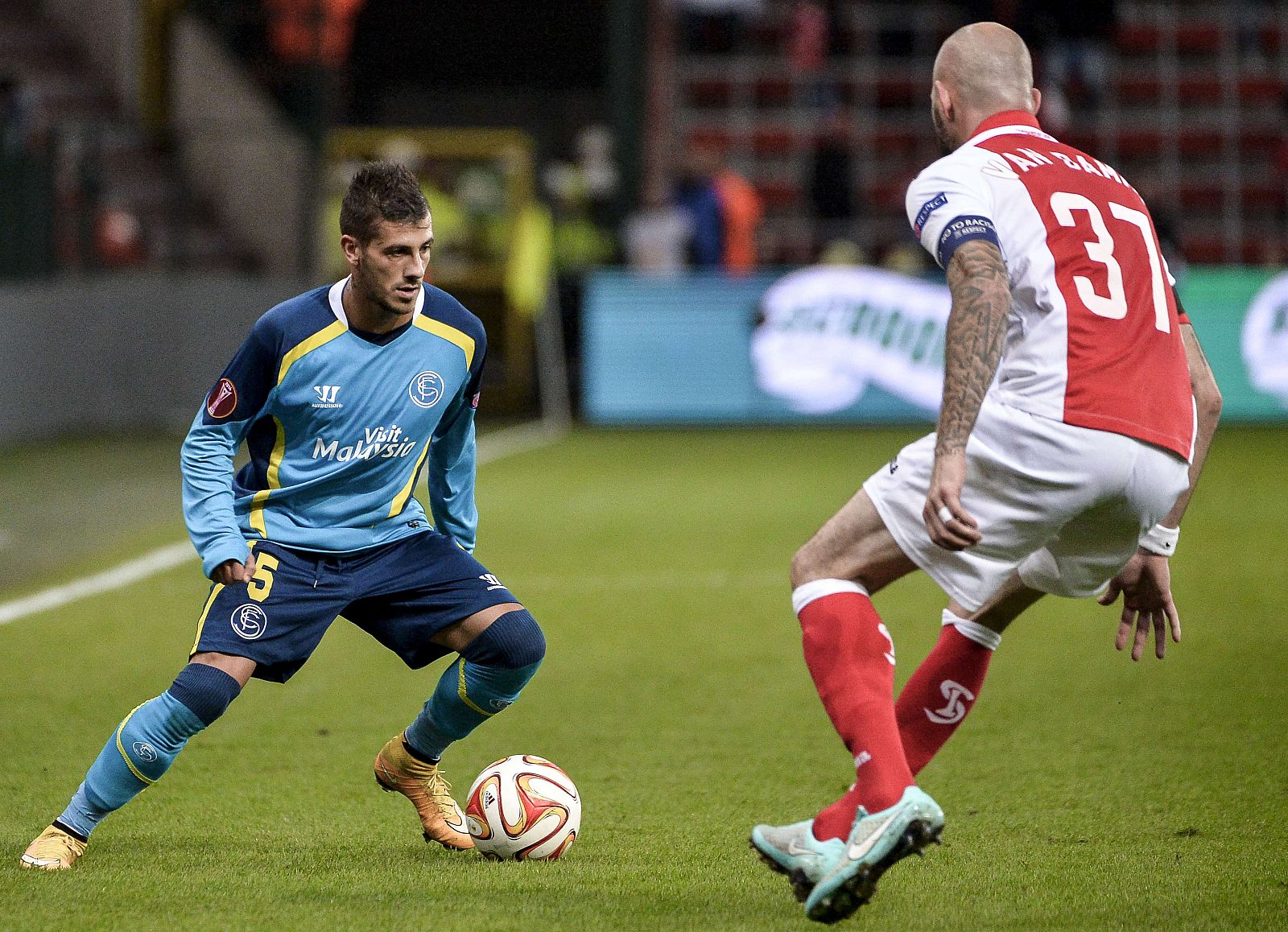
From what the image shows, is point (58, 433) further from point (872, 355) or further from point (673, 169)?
point (673, 169)

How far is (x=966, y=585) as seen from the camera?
135 inches

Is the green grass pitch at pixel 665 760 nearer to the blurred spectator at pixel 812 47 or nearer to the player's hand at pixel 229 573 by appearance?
the player's hand at pixel 229 573

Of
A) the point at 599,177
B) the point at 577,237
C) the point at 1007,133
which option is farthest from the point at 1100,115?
the point at 1007,133

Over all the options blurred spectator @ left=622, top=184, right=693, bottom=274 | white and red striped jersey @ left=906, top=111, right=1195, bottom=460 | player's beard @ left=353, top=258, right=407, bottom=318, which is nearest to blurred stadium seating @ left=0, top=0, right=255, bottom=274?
blurred spectator @ left=622, top=184, right=693, bottom=274

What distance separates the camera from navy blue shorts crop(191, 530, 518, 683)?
3.85 meters

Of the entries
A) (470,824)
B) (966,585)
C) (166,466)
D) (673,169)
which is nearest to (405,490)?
(470,824)

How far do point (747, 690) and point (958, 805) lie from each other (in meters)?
1.58

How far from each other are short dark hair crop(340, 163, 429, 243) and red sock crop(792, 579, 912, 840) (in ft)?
3.95

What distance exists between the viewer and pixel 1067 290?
3.39m

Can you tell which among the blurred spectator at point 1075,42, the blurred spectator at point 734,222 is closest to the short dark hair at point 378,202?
the blurred spectator at point 734,222

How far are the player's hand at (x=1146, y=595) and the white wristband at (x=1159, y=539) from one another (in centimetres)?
2

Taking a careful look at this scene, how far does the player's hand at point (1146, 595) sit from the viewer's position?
3738mm

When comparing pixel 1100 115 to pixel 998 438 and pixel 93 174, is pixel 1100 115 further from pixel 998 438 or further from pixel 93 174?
pixel 998 438

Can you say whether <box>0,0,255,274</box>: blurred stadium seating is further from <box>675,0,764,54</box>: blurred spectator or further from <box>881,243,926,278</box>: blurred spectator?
<box>881,243,926,278</box>: blurred spectator
